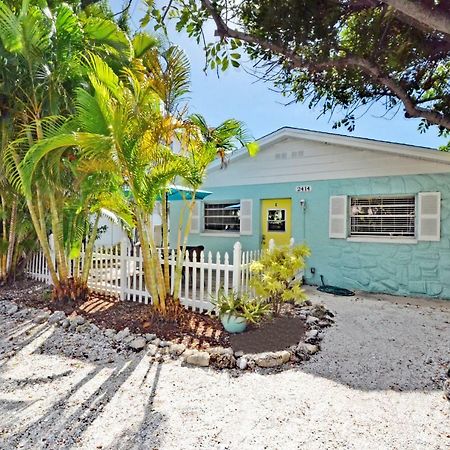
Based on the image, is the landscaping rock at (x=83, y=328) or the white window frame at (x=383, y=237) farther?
the white window frame at (x=383, y=237)

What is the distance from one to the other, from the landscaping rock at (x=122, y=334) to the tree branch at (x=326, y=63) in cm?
412

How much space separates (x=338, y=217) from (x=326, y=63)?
4.22 metres

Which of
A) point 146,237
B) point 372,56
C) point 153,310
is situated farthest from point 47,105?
point 372,56

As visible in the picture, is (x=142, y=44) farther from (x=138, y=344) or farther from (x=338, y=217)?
(x=338, y=217)

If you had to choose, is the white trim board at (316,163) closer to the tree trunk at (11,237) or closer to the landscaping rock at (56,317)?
the tree trunk at (11,237)

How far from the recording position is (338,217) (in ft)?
27.3

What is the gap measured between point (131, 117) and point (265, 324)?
3.40m

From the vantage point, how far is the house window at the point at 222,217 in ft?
33.8

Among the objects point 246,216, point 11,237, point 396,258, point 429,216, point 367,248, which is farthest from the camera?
point 246,216

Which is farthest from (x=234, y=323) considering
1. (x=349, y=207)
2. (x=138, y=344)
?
(x=349, y=207)

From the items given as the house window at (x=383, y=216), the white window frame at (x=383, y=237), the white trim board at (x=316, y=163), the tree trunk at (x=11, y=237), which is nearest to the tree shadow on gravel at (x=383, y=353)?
the white window frame at (x=383, y=237)

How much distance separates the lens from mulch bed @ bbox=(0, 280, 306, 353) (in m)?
4.19

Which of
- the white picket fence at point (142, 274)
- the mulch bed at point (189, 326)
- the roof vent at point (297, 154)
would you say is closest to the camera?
the mulch bed at point (189, 326)

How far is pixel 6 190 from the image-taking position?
6543 millimetres
